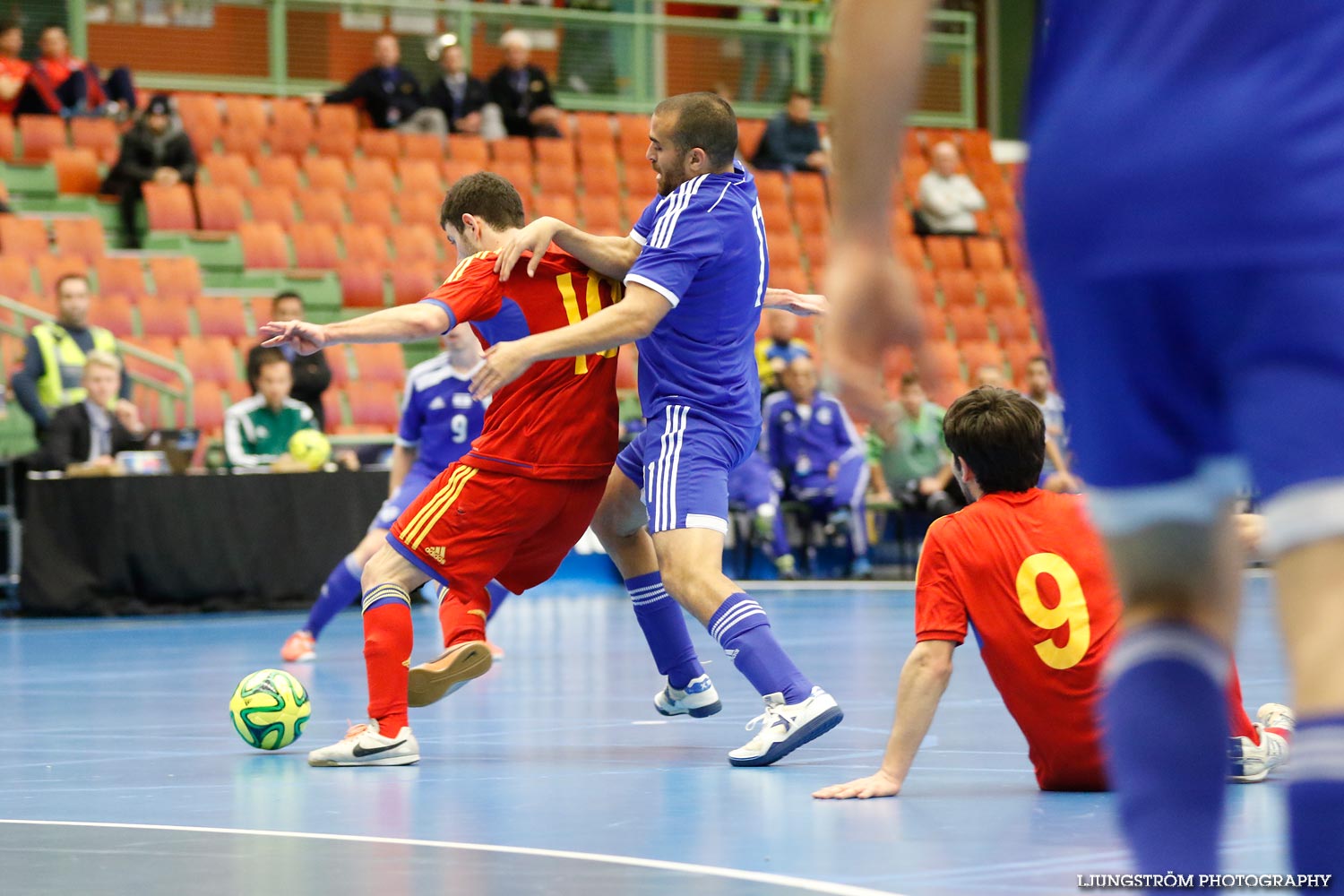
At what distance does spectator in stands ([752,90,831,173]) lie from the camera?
19547 mm

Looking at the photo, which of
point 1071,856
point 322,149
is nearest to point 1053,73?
point 1071,856

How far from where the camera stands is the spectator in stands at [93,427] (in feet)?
39.0

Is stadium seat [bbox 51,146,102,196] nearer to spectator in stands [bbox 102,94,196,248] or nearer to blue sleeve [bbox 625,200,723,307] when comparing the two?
spectator in stands [bbox 102,94,196,248]

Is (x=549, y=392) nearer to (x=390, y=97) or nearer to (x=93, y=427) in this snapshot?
(x=93, y=427)

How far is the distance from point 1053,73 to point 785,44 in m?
20.2

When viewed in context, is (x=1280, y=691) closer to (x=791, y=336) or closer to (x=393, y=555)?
(x=393, y=555)

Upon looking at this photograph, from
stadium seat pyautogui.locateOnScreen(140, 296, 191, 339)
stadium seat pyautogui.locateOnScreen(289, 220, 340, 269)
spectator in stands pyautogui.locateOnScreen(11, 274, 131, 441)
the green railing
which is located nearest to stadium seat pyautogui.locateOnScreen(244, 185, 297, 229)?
stadium seat pyautogui.locateOnScreen(289, 220, 340, 269)

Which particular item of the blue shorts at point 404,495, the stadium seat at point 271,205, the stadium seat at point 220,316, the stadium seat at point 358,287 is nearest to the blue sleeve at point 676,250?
the blue shorts at point 404,495

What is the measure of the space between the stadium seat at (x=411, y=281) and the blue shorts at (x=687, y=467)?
10.9m

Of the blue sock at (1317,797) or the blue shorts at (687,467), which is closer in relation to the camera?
the blue sock at (1317,797)

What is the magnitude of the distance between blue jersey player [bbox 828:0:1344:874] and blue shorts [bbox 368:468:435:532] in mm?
6796

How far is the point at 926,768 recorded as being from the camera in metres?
5.00

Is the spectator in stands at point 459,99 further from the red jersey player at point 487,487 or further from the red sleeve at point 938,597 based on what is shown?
the red sleeve at point 938,597

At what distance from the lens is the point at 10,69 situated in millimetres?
16297
